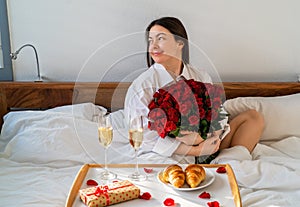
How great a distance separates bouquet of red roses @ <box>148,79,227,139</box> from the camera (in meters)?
1.37

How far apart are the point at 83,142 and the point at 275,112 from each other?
1.06 meters

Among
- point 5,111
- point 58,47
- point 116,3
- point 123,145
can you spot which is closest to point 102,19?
point 116,3

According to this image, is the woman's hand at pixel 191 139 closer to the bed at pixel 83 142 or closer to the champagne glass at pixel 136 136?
the bed at pixel 83 142

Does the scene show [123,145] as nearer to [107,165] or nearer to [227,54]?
[107,165]

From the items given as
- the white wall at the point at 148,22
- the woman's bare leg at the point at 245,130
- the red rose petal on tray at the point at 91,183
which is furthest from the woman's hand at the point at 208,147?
the white wall at the point at 148,22

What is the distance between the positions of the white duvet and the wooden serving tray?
0.34ft

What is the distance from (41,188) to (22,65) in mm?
1016

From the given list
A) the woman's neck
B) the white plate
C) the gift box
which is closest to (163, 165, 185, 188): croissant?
the white plate

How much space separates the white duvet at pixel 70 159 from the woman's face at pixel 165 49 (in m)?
0.29

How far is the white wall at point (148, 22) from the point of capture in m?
2.17

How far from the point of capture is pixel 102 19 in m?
2.18

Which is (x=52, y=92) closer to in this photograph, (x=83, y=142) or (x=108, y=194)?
(x=83, y=142)

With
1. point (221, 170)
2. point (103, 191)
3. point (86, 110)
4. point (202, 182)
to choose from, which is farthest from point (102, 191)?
point (86, 110)

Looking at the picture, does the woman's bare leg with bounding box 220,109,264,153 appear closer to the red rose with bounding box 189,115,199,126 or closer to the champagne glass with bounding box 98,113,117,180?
the red rose with bounding box 189,115,199,126
